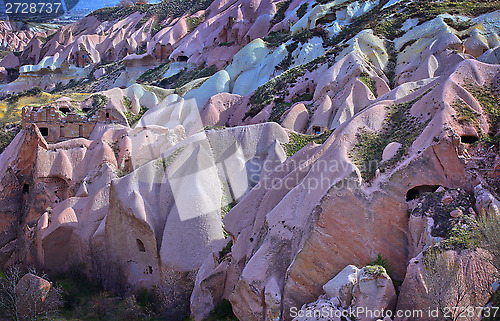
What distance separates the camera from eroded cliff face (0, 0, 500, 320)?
42.4 feet

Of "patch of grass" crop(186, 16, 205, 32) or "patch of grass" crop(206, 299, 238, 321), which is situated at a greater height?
"patch of grass" crop(206, 299, 238, 321)

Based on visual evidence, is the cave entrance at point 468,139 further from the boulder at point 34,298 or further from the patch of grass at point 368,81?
the patch of grass at point 368,81

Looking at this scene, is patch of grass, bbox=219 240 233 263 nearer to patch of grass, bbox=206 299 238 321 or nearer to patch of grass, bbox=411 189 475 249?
patch of grass, bbox=206 299 238 321

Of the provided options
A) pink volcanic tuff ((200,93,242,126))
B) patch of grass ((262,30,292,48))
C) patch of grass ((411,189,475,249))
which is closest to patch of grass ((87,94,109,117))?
pink volcanic tuff ((200,93,242,126))

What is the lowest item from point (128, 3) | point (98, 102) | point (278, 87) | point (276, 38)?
point (128, 3)

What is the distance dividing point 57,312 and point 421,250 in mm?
14422

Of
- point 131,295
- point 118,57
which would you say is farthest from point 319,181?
point 118,57

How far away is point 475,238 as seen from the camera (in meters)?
10.8

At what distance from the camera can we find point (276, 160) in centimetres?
2344

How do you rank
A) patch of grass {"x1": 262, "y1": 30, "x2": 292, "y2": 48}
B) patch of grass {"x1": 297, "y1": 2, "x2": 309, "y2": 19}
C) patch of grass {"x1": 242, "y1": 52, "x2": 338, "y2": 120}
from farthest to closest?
patch of grass {"x1": 297, "y1": 2, "x2": 309, "y2": 19} → patch of grass {"x1": 262, "y1": 30, "x2": 292, "y2": 48} → patch of grass {"x1": 242, "y1": 52, "x2": 338, "y2": 120}

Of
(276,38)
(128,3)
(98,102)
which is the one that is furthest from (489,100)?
(128,3)

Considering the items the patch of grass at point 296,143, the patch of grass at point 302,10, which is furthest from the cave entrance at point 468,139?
the patch of grass at point 302,10

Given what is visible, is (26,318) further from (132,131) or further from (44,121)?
(44,121)

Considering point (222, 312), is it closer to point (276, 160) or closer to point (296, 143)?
point (276, 160)
